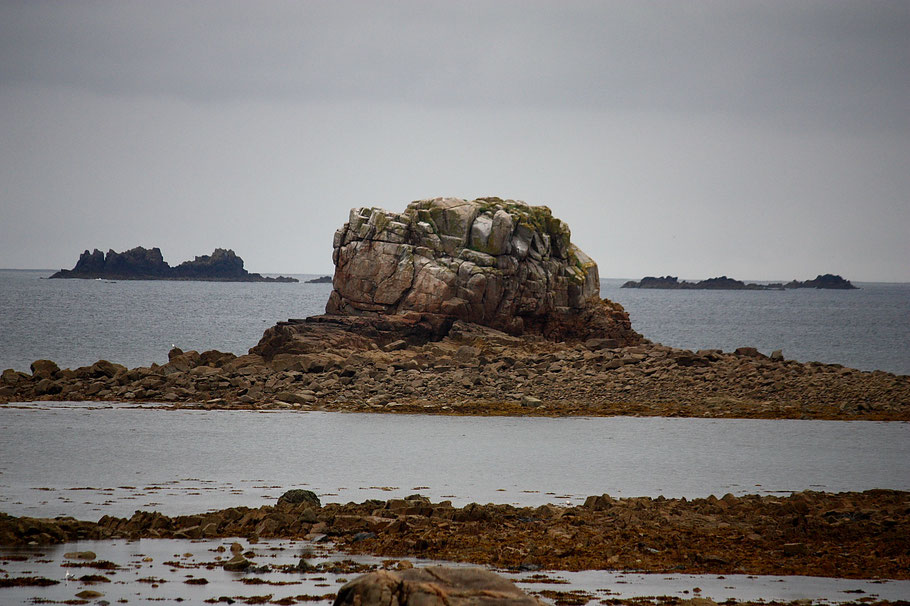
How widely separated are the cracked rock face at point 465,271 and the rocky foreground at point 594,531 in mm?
31586

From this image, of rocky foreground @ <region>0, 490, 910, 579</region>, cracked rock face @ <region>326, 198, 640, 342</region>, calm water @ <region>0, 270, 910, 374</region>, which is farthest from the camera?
calm water @ <region>0, 270, 910, 374</region>

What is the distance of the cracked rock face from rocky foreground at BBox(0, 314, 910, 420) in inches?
92.8

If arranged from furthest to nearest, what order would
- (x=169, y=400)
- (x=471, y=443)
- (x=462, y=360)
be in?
1. (x=462, y=360)
2. (x=169, y=400)
3. (x=471, y=443)

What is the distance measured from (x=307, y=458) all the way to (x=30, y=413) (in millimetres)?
15257

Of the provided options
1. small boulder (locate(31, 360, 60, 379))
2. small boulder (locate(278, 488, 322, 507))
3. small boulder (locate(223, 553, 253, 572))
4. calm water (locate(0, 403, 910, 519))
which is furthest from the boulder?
small boulder (locate(31, 360, 60, 379))

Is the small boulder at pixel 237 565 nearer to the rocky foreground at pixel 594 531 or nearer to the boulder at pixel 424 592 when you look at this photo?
the rocky foreground at pixel 594 531

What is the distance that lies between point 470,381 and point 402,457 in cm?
1478

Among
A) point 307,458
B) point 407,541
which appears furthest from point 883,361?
point 407,541

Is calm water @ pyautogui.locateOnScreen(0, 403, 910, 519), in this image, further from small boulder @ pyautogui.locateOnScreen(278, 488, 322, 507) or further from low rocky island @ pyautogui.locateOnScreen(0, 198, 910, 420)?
low rocky island @ pyautogui.locateOnScreen(0, 198, 910, 420)

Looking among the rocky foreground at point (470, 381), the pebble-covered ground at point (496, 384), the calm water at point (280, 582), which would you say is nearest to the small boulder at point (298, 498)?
the calm water at point (280, 582)

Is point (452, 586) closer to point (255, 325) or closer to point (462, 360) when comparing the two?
point (462, 360)

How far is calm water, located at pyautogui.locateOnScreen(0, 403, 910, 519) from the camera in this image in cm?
2333

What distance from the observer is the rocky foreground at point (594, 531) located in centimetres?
1579

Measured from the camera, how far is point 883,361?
3076 inches
